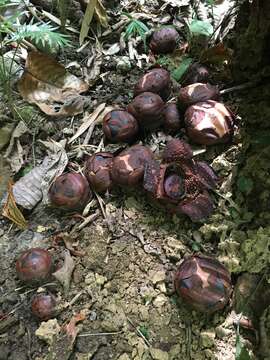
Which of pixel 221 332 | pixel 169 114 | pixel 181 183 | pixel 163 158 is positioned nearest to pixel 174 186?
pixel 181 183

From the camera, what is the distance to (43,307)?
6.56 ft

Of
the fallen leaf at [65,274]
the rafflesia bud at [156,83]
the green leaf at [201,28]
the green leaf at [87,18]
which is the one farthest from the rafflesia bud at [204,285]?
the green leaf at [87,18]

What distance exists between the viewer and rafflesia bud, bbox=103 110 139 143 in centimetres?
236

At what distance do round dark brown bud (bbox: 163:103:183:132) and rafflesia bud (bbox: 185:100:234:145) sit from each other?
87 mm

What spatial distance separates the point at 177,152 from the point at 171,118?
0.25 metres

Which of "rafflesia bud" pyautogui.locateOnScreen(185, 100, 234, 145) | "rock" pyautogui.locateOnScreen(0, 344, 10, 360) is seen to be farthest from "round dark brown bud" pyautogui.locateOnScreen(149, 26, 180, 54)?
"rock" pyautogui.locateOnScreen(0, 344, 10, 360)

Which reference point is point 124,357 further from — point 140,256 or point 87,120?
point 87,120

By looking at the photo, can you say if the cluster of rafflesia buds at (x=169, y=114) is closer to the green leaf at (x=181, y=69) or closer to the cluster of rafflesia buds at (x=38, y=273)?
the green leaf at (x=181, y=69)

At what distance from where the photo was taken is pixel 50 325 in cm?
199

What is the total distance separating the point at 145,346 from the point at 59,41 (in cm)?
161

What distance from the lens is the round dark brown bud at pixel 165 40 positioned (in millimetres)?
2793

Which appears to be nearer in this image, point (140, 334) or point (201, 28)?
point (140, 334)

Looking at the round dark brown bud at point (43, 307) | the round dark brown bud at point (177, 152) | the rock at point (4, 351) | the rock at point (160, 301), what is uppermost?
the round dark brown bud at point (177, 152)

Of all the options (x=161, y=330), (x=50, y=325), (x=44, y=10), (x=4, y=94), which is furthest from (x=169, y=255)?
(x=44, y=10)
